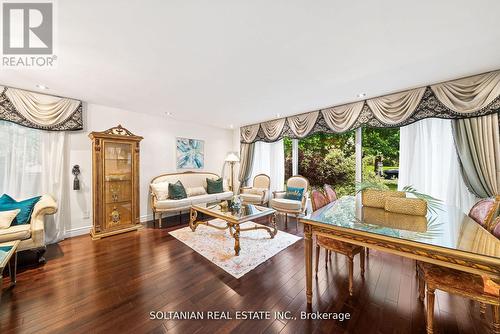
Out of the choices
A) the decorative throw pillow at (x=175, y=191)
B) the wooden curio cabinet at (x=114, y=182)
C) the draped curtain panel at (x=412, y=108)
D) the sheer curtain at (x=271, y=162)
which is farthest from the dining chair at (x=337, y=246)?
the wooden curio cabinet at (x=114, y=182)

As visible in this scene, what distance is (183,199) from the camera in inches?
158

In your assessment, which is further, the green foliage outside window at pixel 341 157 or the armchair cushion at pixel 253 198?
the armchair cushion at pixel 253 198

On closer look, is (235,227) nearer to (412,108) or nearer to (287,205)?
(287,205)

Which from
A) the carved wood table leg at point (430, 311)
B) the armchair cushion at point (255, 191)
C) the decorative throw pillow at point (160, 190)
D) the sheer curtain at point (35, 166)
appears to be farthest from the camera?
the armchair cushion at point (255, 191)

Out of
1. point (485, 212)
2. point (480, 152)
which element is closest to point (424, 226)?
point (485, 212)

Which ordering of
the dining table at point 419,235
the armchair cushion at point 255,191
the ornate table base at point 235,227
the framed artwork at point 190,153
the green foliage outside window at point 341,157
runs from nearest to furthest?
the dining table at point 419,235
the ornate table base at point 235,227
the green foliage outside window at point 341,157
the armchair cushion at point 255,191
the framed artwork at point 190,153

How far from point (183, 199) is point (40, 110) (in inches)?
105

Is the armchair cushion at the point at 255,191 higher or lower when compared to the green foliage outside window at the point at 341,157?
lower

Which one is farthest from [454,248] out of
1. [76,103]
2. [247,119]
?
[76,103]

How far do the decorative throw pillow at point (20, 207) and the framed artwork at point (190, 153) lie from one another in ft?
8.16

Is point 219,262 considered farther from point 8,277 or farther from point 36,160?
point 36,160

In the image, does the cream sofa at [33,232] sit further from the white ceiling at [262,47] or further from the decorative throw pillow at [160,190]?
the white ceiling at [262,47]

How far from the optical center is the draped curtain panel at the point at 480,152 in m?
2.20

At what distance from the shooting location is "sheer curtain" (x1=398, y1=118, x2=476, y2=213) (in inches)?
101
